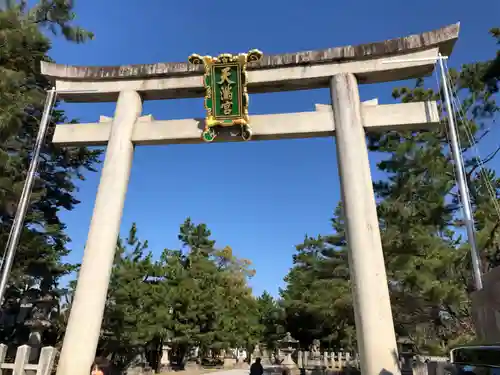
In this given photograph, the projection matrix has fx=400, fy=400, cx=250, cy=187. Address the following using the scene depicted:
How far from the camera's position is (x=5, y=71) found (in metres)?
11.1

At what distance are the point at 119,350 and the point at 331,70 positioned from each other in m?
17.1

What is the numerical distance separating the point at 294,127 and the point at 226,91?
4.98 feet

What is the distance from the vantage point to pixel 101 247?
6910 millimetres

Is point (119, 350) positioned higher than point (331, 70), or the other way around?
point (331, 70)

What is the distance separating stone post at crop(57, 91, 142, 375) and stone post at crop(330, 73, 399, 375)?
13.1 ft

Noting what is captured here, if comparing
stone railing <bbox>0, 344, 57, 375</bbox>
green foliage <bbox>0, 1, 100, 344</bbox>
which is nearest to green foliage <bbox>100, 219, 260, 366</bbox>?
green foliage <bbox>0, 1, 100, 344</bbox>

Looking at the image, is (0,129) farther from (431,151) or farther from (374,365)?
(431,151)

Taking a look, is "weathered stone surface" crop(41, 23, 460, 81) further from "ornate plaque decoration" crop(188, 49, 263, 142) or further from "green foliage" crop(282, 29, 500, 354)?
"green foliage" crop(282, 29, 500, 354)

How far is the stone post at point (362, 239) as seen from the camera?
5.83 metres

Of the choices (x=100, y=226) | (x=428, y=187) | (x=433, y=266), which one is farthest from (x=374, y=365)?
(x=428, y=187)

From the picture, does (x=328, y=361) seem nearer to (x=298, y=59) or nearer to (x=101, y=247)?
(x=101, y=247)

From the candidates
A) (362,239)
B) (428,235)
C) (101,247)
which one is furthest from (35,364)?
(428,235)

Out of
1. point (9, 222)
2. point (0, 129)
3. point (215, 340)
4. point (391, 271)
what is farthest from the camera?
point (215, 340)

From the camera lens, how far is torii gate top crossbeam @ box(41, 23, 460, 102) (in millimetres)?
7320
